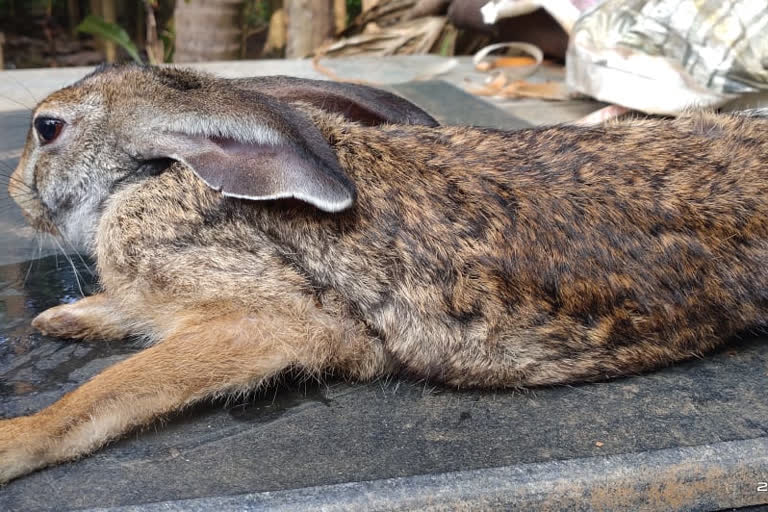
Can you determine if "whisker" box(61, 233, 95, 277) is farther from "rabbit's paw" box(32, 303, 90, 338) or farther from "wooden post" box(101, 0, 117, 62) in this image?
"wooden post" box(101, 0, 117, 62)

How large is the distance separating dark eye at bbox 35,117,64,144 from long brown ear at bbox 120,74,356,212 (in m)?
0.44

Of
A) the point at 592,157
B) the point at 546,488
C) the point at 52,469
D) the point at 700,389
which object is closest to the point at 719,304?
the point at 700,389

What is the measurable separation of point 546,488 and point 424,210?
833mm

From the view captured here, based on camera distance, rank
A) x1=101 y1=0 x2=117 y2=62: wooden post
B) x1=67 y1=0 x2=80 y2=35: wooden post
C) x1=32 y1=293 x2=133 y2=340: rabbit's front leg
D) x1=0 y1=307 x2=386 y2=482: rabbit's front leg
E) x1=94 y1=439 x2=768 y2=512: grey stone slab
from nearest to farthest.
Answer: x1=94 y1=439 x2=768 y2=512: grey stone slab
x1=0 y1=307 x2=386 y2=482: rabbit's front leg
x1=32 y1=293 x2=133 y2=340: rabbit's front leg
x1=101 y1=0 x2=117 y2=62: wooden post
x1=67 y1=0 x2=80 y2=35: wooden post

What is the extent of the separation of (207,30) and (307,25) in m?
0.83

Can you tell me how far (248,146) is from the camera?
8.46 ft

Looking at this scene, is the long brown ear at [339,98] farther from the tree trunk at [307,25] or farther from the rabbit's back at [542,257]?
the tree trunk at [307,25]

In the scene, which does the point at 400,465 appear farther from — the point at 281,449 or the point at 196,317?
the point at 196,317

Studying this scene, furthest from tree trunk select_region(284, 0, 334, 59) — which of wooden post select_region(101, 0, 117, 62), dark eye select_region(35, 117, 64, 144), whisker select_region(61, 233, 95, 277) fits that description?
dark eye select_region(35, 117, 64, 144)

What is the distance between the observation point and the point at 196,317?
2.62m

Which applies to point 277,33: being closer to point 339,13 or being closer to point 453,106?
point 339,13

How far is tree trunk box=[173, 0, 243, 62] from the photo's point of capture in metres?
7.06

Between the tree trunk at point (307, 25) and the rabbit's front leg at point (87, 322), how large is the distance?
4.91 m

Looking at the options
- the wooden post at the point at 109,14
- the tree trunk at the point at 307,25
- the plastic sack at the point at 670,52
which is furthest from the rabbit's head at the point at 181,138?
the wooden post at the point at 109,14
